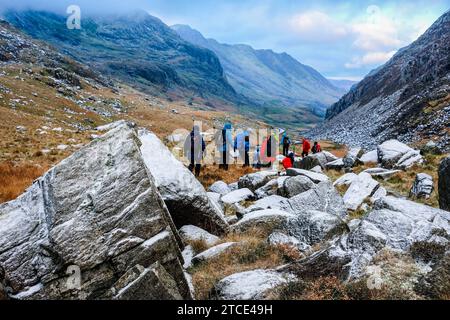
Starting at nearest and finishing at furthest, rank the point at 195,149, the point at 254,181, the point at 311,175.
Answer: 1. the point at 311,175
2. the point at 254,181
3. the point at 195,149

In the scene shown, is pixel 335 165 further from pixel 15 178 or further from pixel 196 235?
Result: pixel 15 178

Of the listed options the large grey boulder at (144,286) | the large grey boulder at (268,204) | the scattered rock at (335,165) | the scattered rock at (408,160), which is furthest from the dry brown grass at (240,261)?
the scattered rock at (335,165)

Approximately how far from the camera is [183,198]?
1164 centimetres

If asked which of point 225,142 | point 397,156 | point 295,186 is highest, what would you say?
point 225,142

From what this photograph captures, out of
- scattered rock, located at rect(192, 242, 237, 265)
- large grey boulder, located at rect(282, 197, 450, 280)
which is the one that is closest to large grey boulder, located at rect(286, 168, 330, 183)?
large grey boulder, located at rect(282, 197, 450, 280)

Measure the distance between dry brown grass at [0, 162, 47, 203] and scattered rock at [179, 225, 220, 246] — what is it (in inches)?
353

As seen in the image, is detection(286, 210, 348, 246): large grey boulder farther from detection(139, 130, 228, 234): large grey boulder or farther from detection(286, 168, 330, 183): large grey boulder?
detection(286, 168, 330, 183): large grey boulder

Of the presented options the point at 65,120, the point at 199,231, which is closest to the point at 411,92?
the point at 65,120

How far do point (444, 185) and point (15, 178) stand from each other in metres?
21.0

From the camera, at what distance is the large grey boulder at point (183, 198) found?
457 inches

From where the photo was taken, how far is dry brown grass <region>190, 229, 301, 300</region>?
857 centimetres

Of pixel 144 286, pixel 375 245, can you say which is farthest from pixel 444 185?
pixel 144 286
